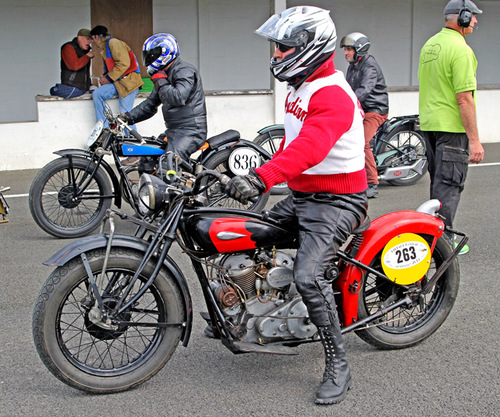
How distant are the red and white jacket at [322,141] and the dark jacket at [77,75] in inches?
334

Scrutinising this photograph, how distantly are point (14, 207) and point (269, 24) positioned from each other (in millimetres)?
5570

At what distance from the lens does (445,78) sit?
18.9 ft

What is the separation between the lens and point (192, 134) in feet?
23.2

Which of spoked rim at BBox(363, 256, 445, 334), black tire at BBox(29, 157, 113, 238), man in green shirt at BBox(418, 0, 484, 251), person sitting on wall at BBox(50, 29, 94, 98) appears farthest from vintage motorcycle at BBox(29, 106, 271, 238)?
person sitting on wall at BBox(50, 29, 94, 98)

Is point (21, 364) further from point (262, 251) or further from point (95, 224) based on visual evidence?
point (95, 224)

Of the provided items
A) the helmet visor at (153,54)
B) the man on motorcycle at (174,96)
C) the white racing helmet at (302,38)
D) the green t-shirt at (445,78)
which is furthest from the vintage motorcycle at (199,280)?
the helmet visor at (153,54)

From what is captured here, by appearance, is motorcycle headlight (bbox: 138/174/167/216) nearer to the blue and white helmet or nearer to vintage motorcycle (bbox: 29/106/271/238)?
vintage motorcycle (bbox: 29/106/271/238)

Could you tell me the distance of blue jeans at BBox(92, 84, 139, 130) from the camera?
1109 cm

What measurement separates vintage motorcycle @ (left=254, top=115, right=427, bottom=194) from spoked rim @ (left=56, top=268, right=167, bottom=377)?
5409 mm

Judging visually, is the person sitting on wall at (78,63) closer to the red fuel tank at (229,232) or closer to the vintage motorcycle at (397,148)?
the vintage motorcycle at (397,148)

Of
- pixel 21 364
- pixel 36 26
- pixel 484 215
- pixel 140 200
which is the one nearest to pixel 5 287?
pixel 21 364

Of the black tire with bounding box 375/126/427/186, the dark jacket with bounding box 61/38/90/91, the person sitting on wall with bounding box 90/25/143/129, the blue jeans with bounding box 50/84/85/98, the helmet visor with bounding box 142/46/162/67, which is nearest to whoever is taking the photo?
the helmet visor with bounding box 142/46/162/67

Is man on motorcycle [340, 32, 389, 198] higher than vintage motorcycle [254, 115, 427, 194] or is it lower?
higher

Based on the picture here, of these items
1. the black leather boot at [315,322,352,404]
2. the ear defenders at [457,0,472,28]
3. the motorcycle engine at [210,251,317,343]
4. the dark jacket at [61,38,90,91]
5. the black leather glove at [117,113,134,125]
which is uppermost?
the ear defenders at [457,0,472,28]
